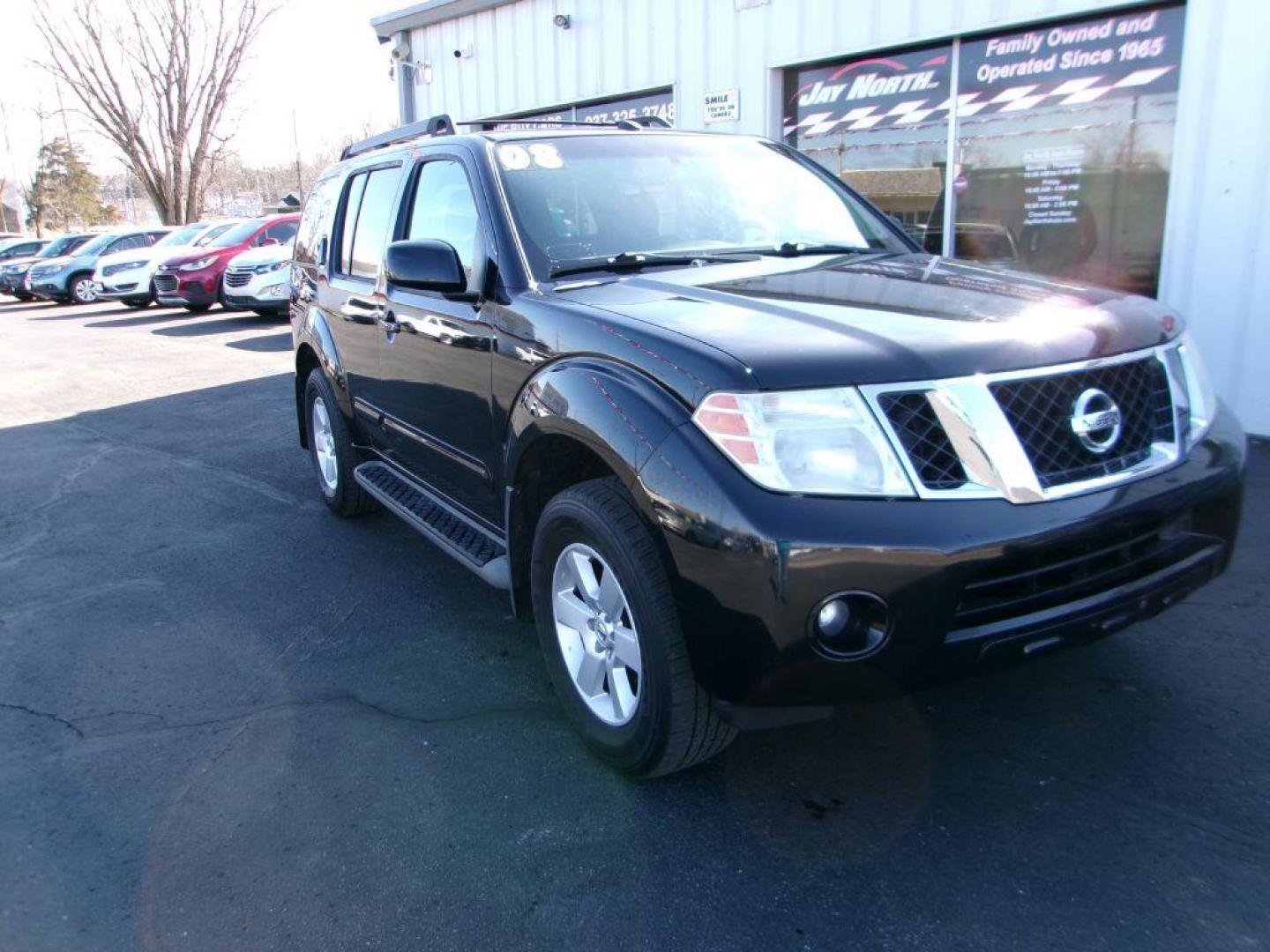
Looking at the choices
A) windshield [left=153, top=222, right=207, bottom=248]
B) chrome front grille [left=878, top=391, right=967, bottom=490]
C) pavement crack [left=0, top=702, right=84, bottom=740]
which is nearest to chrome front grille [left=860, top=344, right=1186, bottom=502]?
chrome front grille [left=878, top=391, right=967, bottom=490]

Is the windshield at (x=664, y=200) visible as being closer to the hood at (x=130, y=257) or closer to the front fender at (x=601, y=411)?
the front fender at (x=601, y=411)

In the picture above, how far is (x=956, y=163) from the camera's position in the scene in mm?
8102

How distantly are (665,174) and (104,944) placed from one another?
3.06 metres

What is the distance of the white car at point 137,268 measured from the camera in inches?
814

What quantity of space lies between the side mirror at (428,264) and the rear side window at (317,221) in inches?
81.8

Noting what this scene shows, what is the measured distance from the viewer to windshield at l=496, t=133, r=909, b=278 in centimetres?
356

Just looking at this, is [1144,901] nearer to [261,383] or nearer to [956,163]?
[956,163]

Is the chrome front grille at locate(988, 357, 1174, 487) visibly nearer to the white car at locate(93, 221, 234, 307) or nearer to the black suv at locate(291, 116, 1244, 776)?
the black suv at locate(291, 116, 1244, 776)

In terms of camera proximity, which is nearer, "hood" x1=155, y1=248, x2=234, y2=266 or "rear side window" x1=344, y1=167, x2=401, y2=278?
"rear side window" x1=344, y1=167, x2=401, y2=278

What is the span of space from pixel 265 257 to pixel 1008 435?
52.4ft

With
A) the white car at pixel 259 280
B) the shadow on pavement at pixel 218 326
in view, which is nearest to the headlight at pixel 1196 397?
the white car at pixel 259 280

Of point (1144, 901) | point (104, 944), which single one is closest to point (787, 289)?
point (1144, 901)

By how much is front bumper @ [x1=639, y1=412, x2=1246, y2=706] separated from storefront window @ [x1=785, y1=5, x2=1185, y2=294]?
539 centimetres

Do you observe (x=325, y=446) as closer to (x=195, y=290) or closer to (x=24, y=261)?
(x=195, y=290)
